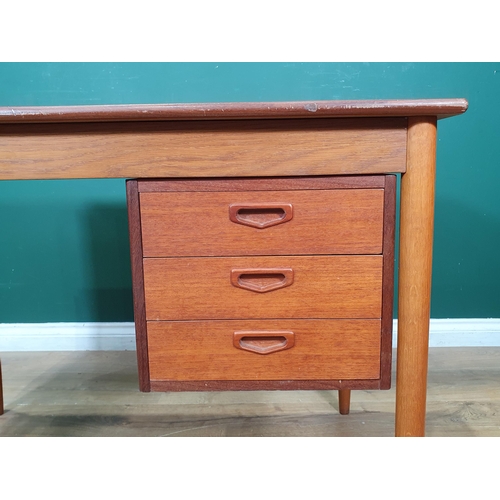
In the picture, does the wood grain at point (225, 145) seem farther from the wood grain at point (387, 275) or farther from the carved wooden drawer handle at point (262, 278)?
the carved wooden drawer handle at point (262, 278)

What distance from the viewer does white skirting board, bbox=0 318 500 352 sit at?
5.43 ft

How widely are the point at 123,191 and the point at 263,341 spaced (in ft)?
3.13

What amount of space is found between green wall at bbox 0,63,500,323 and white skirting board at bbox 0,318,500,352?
0.10 ft

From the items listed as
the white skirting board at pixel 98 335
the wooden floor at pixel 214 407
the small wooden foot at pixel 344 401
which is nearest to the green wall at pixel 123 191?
the white skirting board at pixel 98 335

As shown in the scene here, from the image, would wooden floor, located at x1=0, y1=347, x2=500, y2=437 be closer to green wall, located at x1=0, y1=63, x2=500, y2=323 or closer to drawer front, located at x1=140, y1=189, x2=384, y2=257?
green wall, located at x1=0, y1=63, x2=500, y2=323

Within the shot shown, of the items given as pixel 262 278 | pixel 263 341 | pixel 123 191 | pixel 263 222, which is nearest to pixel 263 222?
pixel 263 222

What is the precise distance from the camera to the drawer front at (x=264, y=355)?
0.83 m

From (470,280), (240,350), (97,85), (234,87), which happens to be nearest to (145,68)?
(97,85)

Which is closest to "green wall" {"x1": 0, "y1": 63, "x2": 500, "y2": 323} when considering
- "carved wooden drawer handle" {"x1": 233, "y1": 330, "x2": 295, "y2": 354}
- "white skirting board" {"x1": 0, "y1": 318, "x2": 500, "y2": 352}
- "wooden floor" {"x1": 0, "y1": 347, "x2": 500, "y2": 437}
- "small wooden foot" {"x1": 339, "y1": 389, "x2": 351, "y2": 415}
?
"white skirting board" {"x1": 0, "y1": 318, "x2": 500, "y2": 352}

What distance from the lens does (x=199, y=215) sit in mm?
792

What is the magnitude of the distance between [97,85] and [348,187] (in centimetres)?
110

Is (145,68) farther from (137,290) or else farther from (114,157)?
(137,290)

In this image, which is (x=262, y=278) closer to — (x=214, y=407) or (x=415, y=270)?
(x=415, y=270)

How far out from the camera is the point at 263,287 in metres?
0.81
